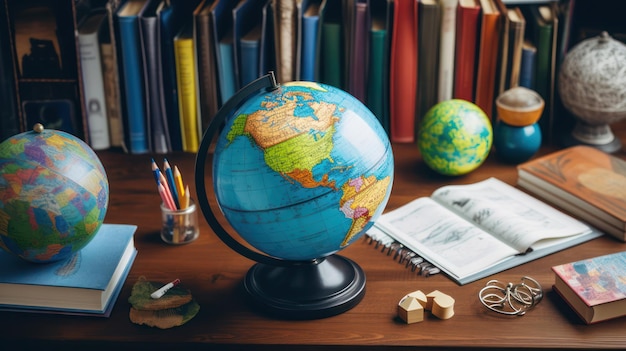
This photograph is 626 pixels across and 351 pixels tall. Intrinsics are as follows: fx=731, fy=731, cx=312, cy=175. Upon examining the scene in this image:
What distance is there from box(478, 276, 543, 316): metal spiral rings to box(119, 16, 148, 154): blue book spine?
3.21 feet

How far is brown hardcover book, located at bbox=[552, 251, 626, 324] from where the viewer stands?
47.9 inches

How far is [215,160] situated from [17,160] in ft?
1.05

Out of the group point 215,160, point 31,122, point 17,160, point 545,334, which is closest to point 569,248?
point 545,334

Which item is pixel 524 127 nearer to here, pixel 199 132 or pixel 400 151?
pixel 400 151

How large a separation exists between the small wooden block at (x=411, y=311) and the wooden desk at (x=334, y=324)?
0.04 ft

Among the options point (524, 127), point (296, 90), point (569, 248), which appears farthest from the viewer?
point (524, 127)

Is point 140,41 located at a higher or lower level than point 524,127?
higher

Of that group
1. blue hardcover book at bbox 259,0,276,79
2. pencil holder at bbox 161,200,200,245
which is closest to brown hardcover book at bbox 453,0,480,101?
blue hardcover book at bbox 259,0,276,79

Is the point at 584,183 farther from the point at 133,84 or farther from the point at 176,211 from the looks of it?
the point at 133,84

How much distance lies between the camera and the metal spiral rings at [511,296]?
4.16 ft

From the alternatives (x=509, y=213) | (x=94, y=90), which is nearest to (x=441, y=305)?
(x=509, y=213)

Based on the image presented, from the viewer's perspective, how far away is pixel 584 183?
1.60 meters

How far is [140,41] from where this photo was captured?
69.9 inches

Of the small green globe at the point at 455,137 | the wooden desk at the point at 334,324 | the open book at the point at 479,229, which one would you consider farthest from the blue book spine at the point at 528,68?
the wooden desk at the point at 334,324
